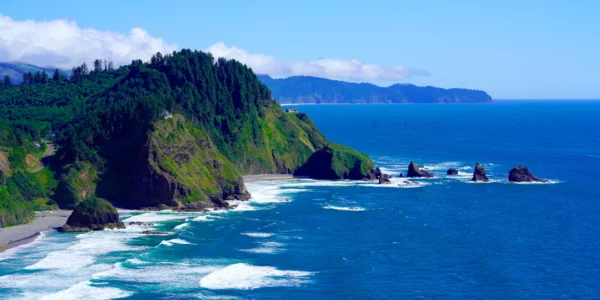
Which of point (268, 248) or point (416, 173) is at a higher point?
point (416, 173)

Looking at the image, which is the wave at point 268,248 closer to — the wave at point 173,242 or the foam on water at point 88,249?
the wave at point 173,242

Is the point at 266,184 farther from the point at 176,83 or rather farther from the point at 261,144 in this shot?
the point at 176,83

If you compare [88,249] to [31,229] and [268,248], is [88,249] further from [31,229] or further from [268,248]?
[268,248]

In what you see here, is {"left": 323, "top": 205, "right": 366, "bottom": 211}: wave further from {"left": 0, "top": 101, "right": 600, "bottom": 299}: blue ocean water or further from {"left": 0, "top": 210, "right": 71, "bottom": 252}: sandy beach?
{"left": 0, "top": 210, "right": 71, "bottom": 252}: sandy beach

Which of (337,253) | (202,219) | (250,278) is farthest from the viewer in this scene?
(202,219)

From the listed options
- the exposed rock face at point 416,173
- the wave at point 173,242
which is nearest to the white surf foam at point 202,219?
Answer: the wave at point 173,242

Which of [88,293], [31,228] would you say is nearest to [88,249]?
[31,228]

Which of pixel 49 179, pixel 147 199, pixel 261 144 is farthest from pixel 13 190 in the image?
pixel 261 144
